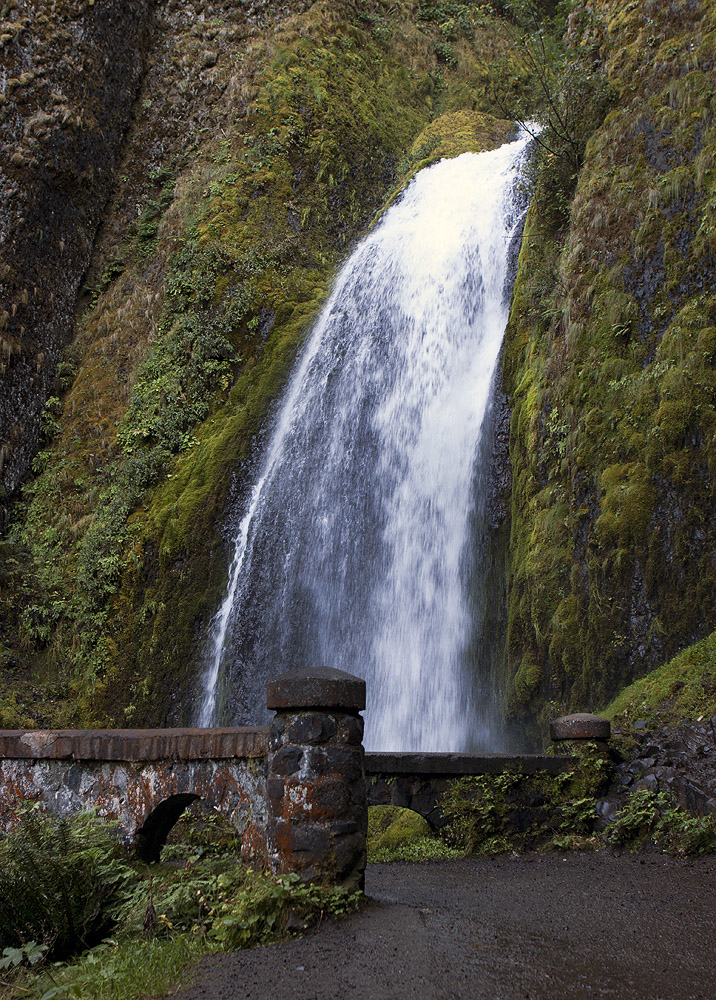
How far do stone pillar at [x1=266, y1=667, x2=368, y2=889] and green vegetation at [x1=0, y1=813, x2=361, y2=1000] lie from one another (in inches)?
5.1

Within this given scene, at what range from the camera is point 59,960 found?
3.96 meters

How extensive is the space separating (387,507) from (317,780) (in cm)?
770

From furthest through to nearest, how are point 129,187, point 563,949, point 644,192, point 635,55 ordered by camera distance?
point 129,187 < point 635,55 < point 644,192 < point 563,949

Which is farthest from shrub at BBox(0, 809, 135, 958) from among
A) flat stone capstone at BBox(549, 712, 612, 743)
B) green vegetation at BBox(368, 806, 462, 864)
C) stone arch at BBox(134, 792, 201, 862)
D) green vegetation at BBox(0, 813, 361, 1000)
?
flat stone capstone at BBox(549, 712, 612, 743)

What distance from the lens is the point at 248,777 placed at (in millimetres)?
4340

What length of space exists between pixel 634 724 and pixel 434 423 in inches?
252

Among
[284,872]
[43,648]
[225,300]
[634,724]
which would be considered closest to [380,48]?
[225,300]

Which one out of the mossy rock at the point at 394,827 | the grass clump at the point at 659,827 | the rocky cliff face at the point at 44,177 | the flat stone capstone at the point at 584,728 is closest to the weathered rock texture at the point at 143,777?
the mossy rock at the point at 394,827

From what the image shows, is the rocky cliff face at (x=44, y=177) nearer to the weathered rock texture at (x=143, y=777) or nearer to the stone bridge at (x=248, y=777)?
the weathered rock texture at (x=143, y=777)

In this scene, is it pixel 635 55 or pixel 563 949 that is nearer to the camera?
pixel 563 949

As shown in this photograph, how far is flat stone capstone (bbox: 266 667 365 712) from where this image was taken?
4090mm

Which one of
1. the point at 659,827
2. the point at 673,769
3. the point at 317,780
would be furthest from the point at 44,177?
the point at 659,827

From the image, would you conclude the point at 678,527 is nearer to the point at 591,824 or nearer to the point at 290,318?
the point at 591,824

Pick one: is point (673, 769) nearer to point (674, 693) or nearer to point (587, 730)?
point (587, 730)
